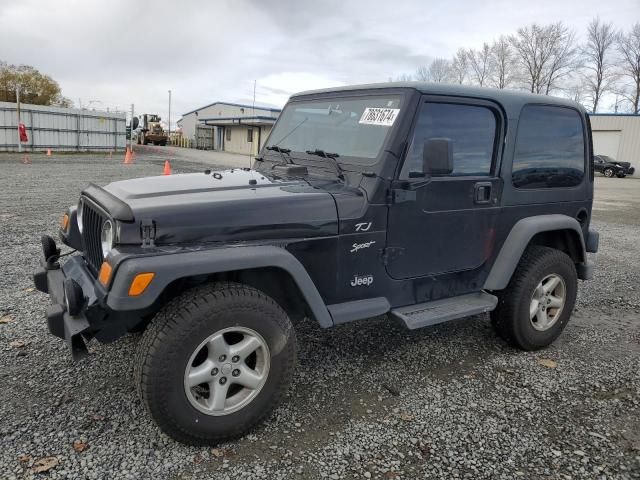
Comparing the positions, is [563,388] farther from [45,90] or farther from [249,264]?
[45,90]

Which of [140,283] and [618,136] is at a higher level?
[618,136]

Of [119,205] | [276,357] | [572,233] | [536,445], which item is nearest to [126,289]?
[119,205]

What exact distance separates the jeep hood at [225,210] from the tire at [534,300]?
1757mm

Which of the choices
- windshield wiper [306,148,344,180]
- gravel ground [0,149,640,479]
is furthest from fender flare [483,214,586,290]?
windshield wiper [306,148,344,180]

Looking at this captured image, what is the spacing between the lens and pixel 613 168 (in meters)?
30.4

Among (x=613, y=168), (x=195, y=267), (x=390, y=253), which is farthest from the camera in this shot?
(x=613, y=168)

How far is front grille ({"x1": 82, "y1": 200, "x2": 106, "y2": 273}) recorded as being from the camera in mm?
2975

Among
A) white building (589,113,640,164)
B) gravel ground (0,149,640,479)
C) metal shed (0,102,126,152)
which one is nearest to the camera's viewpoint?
gravel ground (0,149,640,479)

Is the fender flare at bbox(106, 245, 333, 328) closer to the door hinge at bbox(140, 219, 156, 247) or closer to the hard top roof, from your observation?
the door hinge at bbox(140, 219, 156, 247)

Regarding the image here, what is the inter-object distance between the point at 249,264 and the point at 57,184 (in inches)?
497

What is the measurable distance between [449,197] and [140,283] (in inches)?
84.2

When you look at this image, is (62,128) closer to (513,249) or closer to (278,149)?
(278,149)

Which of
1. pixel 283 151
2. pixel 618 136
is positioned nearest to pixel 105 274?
pixel 283 151

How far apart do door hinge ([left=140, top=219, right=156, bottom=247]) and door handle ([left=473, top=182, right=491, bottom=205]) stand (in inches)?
88.7
